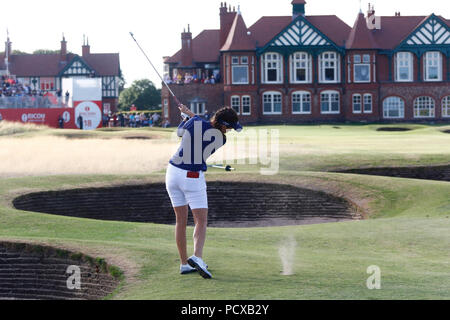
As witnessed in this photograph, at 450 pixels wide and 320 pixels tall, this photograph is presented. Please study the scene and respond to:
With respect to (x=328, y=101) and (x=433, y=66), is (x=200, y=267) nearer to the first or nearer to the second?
(x=328, y=101)

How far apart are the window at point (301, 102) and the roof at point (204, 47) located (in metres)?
9.05

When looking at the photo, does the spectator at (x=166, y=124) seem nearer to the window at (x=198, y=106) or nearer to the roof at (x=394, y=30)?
the window at (x=198, y=106)

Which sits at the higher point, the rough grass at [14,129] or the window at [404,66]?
the window at [404,66]

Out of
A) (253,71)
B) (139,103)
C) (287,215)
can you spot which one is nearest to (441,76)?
(253,71)

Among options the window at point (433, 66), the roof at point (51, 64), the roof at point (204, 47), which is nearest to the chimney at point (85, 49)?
the roof at point (51, 64)

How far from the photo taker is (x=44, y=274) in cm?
1205

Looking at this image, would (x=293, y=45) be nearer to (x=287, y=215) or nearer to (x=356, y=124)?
(x=356, y=124)

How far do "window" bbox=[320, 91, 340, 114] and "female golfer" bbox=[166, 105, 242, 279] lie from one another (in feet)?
221

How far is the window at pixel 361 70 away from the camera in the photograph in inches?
2985

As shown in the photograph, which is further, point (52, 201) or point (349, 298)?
point (52, 201)

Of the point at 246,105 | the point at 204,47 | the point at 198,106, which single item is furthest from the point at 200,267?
the point at 204,47

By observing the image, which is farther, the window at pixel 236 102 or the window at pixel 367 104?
the window at pixel 367 104
